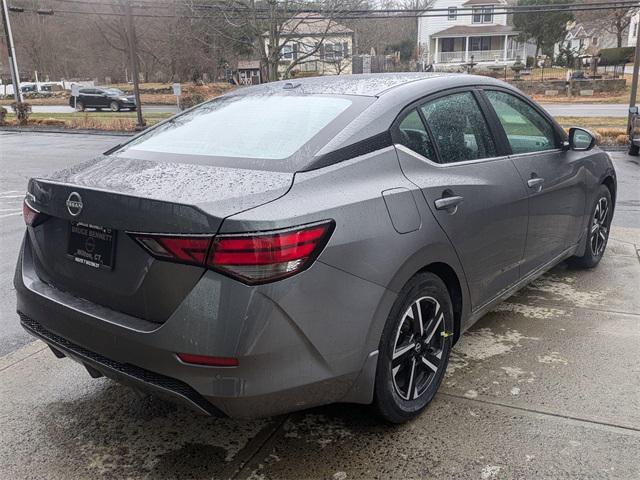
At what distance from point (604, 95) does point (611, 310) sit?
35.7m

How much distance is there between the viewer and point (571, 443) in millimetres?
2650

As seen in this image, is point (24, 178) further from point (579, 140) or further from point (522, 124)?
point (579, 140)

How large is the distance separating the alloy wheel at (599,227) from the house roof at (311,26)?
22.1 meters

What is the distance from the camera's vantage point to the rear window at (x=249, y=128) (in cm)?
269

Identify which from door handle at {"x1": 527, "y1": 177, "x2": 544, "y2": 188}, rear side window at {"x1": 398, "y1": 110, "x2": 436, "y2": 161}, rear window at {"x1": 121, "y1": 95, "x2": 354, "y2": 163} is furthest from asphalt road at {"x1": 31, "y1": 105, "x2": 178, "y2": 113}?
rear side window at {"x1": 398, "y1": 110, "x2": 436, "y2": 161}

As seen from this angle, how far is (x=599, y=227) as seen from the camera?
16.4 feet

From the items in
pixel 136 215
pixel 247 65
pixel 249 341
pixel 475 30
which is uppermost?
pixel 475 30

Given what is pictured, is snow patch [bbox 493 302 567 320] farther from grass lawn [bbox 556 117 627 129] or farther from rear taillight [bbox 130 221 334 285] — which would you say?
grass lawn [bbox 556 117 627 129]

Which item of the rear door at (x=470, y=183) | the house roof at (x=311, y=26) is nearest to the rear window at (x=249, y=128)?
the rear door at (x=470, y=183)

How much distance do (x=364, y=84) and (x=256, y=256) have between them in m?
1.58

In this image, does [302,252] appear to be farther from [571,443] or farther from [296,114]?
[571,443]

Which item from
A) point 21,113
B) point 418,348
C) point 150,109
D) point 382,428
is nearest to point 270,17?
point 21,113

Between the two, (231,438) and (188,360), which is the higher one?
(188,360)

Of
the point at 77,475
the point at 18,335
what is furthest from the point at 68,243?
the point at 18,335
